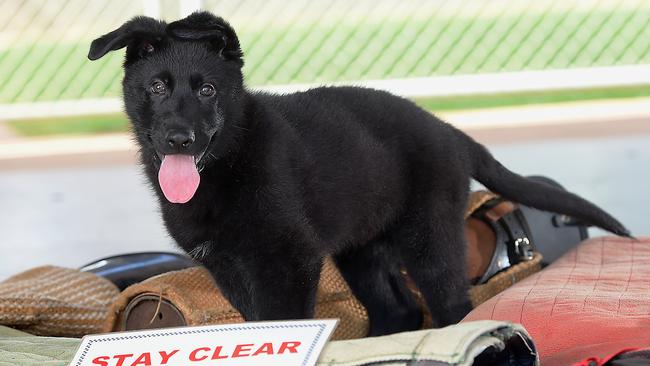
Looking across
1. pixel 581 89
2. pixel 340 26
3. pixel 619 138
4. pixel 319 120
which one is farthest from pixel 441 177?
pixel 340 26

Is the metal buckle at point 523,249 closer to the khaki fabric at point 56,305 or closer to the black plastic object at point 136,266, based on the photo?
the black plastic object at point 136,266

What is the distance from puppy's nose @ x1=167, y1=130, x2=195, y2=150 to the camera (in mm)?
1851

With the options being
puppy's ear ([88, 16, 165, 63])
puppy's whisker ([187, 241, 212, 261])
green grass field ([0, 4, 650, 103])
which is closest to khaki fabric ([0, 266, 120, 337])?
puppy's whisker ([187, 241, 212, 261])

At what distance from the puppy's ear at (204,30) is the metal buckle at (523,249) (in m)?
1.02

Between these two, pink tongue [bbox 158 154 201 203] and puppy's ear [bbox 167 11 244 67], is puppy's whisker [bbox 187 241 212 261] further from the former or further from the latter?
puppy's ear [bbox 167 11 244 67]

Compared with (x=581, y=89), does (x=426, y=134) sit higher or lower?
higher

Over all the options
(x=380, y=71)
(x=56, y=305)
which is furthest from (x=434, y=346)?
(x=380, y=71)

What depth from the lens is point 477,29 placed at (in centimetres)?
668

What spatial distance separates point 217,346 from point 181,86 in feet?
1.87

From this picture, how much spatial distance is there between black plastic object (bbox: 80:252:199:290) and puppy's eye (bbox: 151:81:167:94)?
84cm

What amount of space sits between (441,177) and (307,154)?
0.34m

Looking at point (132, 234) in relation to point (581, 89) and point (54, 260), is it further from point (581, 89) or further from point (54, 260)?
point (581, 89)

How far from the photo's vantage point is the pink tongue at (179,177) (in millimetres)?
1952

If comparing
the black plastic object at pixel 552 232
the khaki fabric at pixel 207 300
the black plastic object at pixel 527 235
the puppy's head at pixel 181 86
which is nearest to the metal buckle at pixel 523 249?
the black plastic object at pixel 527 235
